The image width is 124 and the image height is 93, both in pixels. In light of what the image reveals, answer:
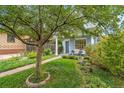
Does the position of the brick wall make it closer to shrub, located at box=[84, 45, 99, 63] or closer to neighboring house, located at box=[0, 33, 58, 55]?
neighboring house, located at box=[0, 33, 58, 55]

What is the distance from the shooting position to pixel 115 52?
3.26 meters

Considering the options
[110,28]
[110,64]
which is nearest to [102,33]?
[110,28]

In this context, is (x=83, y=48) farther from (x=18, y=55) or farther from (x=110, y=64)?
(x=18, y=55)

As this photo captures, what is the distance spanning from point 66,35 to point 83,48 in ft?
5.12

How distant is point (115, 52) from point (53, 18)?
3.96 feet

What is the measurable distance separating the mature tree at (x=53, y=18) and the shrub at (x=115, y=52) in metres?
0.18

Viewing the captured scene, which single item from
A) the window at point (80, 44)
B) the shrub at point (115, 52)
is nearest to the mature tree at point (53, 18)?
the shrub at point (115, 52)

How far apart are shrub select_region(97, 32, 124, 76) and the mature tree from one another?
18cm

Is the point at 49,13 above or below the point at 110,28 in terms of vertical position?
above

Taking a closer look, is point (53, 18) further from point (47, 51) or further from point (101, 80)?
point (47, 51)

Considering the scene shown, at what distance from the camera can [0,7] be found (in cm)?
271

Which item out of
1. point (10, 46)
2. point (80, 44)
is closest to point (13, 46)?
point (10, 46)

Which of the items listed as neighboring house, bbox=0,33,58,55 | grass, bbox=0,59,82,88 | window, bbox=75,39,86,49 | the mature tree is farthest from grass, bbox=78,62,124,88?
neighboring house, bbox=0,33,58,55

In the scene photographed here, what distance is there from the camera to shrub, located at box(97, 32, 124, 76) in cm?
285
